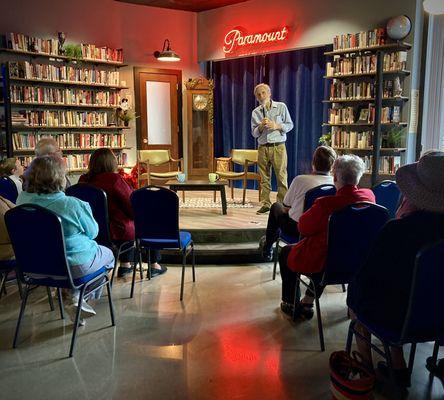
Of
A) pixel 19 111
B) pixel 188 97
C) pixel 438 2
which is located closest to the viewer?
pixel 438 2

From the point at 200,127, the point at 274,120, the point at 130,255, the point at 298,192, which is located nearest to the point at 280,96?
the point at 200,127

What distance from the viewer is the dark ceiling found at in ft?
25.4

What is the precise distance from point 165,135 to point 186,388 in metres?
6.69

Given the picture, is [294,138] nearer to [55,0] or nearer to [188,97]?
[188,97]

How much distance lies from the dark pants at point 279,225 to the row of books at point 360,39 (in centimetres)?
353

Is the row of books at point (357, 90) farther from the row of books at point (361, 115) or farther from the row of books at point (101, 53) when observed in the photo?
the row of books at point (101, 53)

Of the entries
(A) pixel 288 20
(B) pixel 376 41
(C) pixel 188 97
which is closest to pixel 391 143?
(B) pixel 376 41

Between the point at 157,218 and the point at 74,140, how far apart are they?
448 centimetres

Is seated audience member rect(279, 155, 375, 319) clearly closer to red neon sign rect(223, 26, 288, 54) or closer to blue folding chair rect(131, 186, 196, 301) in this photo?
blue folding chair rect(131, 186, 196, 301)

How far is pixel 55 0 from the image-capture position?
7000mm

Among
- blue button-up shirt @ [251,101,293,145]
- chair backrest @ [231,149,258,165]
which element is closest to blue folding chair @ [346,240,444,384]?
blue button-up shirt @ [251,101,293,145]

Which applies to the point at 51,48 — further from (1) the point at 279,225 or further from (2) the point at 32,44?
(1) the point at 279,225

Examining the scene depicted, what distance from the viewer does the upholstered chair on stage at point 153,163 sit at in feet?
22.6

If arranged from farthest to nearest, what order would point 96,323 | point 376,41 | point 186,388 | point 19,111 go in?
point 19,111, point 376,41, point 96,323, point 186,388
